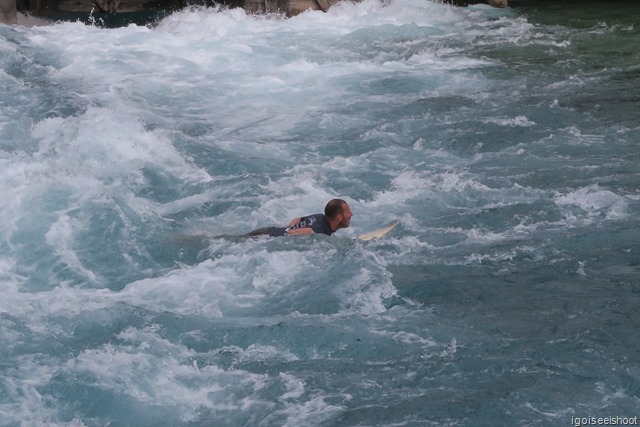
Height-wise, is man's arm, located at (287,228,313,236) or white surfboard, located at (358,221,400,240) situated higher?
man's arm, located at (287,228,313,236)

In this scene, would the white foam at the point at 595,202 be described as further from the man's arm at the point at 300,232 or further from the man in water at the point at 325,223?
the man's arm at the point at 300,232

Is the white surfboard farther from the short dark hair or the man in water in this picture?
the short dark hair

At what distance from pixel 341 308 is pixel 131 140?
4.72 m

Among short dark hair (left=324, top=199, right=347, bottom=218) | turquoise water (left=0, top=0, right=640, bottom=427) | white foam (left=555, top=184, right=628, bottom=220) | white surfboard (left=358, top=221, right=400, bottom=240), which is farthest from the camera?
white foam (left=555, top=184, right=628, bottom=220)

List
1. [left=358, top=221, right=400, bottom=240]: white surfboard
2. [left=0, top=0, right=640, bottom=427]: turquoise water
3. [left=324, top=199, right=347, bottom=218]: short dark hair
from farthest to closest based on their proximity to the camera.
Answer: [left=358, top=221, right=400, bottom=240]: white surfboard
[left=324, top=199, right=347, bottom=218]: short dark hair
[left=0, top=0, right=640, bottom=427]: turquoise water

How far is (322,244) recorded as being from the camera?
7.82 meters

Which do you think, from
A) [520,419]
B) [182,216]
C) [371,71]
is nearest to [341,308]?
[520,419]

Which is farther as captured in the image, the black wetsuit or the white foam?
the white foam

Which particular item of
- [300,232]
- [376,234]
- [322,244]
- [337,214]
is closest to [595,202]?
[376,234]

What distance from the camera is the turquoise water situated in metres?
5.91

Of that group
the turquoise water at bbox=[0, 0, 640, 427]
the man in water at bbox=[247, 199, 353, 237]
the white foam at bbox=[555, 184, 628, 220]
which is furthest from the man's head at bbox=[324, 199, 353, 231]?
the white foam at bbox=[555, 184, 628, 220]

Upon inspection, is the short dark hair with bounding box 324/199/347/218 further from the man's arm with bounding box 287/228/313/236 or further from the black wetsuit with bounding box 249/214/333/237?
the man's arm with bounding box 287/228/313/236

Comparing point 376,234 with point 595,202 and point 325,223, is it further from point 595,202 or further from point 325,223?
point 595,202

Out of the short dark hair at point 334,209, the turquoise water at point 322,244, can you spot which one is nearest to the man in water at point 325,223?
the short dark hair at point 334,209
